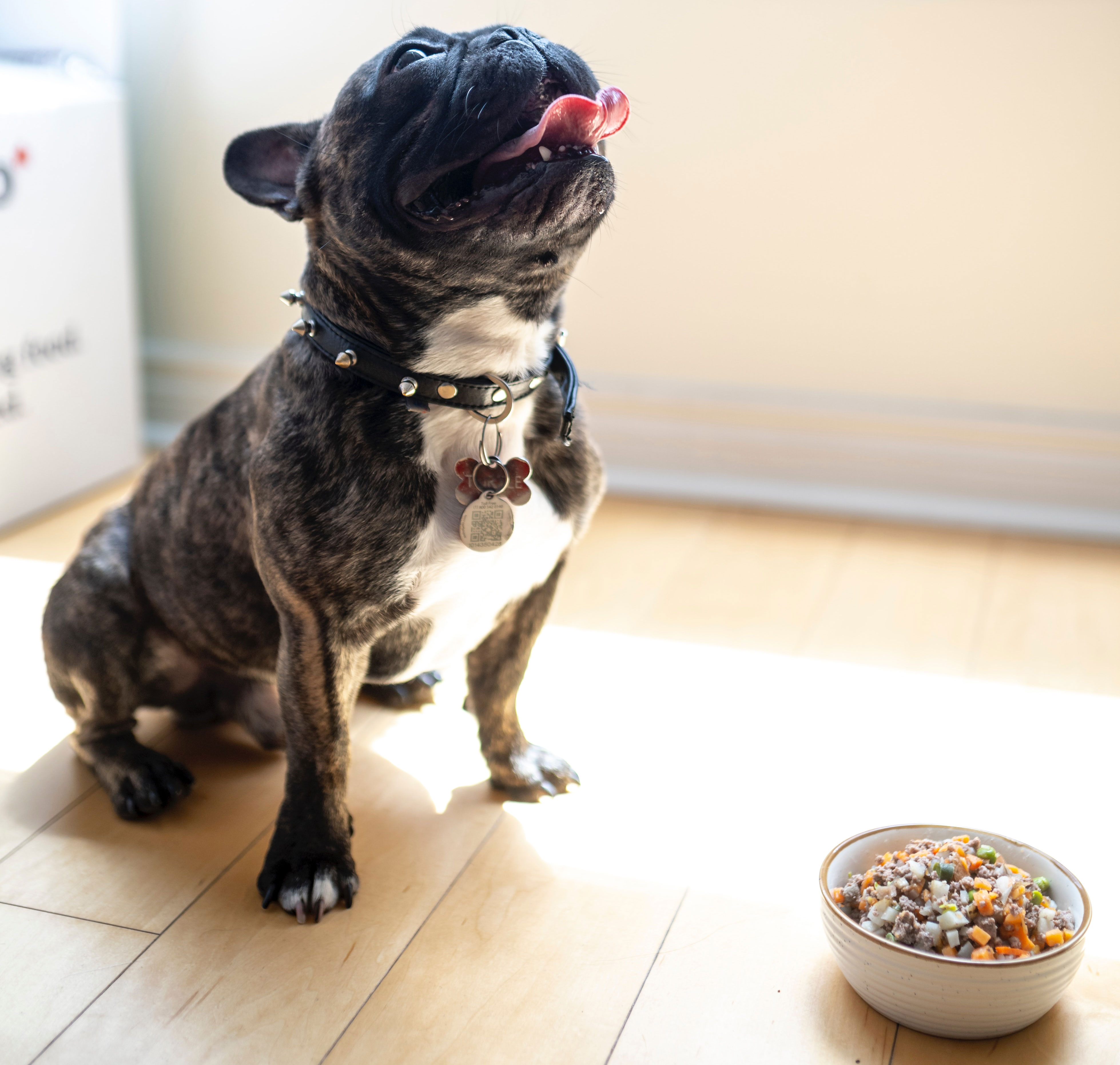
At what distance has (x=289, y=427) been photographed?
1.38m

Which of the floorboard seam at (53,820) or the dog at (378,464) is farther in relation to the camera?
the floorboard seam at (53,820)

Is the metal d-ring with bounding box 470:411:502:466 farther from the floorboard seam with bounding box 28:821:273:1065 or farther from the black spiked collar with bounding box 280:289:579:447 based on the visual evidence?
the floorboard seam with bounding box 28:821:273:1065

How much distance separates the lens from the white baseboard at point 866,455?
2.71m

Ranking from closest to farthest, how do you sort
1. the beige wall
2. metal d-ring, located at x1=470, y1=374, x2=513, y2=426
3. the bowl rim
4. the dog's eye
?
the bowl rim, the dog's eye, metal d-ring, located at x1=470, y1=374, x2=513, y2=426, the beige wall

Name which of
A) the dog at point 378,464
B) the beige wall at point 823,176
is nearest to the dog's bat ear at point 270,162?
the dog at point 378,464

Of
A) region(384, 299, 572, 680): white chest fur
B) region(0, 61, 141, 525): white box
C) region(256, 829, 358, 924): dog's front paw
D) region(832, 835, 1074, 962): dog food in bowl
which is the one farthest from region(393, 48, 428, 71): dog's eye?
region(0, 61, 141, 525): white box

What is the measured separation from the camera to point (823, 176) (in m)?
2.69

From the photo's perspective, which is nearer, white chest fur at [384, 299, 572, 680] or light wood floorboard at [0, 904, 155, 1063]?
light wood floorboard at [0, 904, 155, 1063]

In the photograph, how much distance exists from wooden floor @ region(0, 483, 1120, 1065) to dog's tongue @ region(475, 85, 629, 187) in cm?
88

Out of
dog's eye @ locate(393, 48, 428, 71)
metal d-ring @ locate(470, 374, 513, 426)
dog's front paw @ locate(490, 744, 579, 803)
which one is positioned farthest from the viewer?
dog's front paw @ locate(490, 744, 579, 803)

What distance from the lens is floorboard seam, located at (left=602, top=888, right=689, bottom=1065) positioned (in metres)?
1.24

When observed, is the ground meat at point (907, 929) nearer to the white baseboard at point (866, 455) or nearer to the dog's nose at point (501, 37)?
the dog's nose at point (501, 37)

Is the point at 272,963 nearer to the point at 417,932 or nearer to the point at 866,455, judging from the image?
the point at 417,932

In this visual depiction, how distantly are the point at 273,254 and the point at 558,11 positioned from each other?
3.13ft
